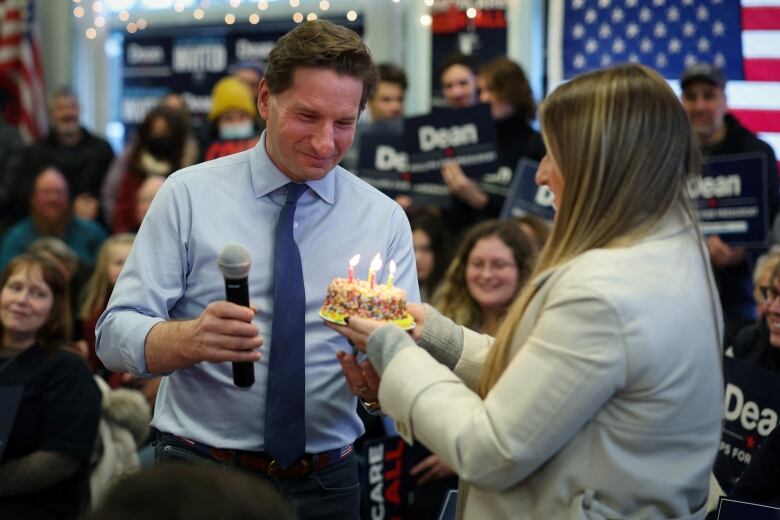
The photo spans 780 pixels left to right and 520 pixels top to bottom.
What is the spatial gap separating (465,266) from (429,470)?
3.05 feet

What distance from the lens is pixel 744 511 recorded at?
2.74 meters

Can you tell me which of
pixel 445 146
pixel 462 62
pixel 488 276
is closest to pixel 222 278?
pixel 488 276

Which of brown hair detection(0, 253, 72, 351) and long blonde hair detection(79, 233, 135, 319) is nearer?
brown hair detection(0, 253, 72, 351)

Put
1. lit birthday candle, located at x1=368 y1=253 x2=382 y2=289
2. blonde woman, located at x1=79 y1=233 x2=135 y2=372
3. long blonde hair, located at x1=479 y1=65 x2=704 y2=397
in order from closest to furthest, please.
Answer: long blonde hair, located at x1=479 y1=65 x2=704 y2=397 → lit birthday candle, located at x1=368 y1=253 x2=382 y2=289 → blonde woman, located at x1=79 y1=233 x2=135 y2=372

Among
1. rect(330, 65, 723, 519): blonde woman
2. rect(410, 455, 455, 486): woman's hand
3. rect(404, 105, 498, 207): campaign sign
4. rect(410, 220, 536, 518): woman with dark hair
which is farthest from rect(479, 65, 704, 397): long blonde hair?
rect(404, 105, 498, 207): campaign sign

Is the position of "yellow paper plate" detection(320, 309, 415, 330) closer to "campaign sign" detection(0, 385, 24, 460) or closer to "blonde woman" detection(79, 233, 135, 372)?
"campaign sign" detection(0, 385, 24, 460)

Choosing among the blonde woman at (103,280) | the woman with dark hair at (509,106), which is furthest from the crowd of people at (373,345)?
the woman with dark hair at (509,106)

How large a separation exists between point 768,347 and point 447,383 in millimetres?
2438

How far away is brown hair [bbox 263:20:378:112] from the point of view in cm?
257

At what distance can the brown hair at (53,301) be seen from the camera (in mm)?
4398

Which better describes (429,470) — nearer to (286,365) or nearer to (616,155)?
(286,365)

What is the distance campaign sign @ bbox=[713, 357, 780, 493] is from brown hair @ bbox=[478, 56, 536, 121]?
8.79 ft

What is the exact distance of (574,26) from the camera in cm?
737

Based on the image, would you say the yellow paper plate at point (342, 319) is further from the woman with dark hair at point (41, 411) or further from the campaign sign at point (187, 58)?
the campaign sign at point (187, 58)
